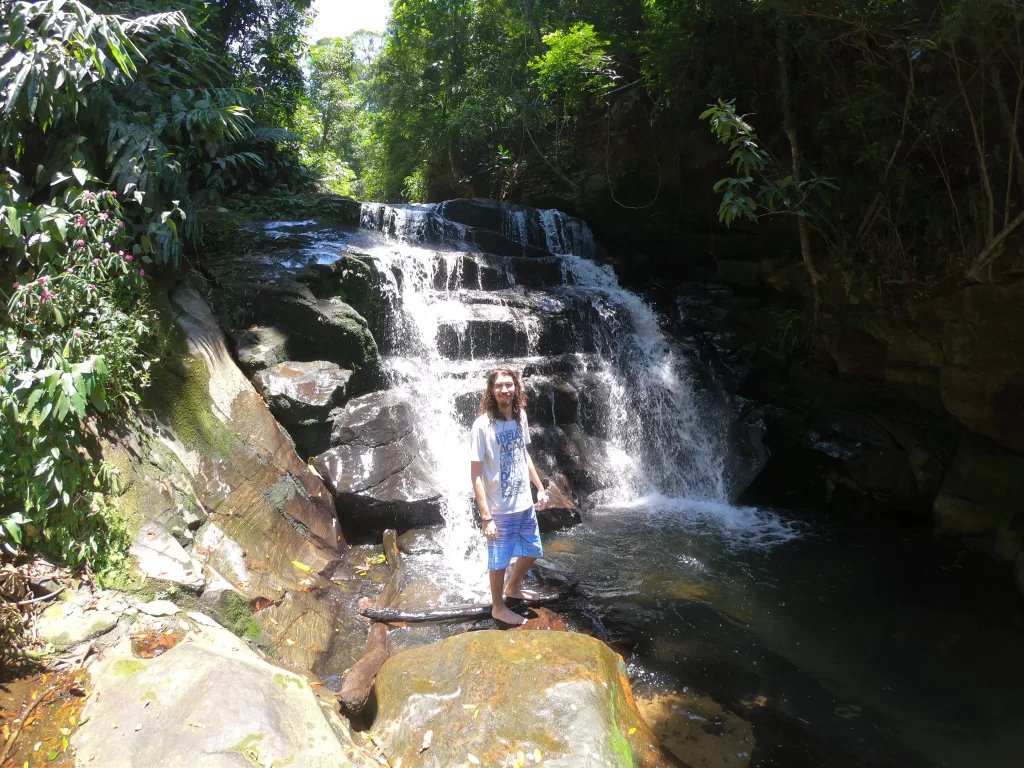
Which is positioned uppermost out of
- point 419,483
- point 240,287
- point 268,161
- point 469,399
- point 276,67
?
point 276,67


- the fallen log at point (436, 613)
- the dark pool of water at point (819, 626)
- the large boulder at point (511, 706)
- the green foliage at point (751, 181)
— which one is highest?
the green foliage at point (751, 181)

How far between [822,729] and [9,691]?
14.2 feet

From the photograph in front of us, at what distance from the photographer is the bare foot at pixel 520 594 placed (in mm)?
4543

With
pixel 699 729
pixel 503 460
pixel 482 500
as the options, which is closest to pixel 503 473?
pixel 503 460

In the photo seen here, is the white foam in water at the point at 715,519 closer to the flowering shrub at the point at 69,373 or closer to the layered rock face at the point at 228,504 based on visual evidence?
the layered rock face at the point at 228,504

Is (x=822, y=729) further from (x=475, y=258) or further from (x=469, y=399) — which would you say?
(x=475, y=258)

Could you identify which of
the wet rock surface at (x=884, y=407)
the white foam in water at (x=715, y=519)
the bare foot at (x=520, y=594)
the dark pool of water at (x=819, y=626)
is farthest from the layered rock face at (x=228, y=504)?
the wet rock surface at (x=884, y=407)

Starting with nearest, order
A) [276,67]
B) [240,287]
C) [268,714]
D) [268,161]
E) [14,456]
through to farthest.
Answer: [268,714] → [14,456] → [240,287] → [268,161] → [276,67]

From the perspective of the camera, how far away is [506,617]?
4.29 meters

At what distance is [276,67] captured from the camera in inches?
518

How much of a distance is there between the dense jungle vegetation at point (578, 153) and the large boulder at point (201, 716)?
2.72 ft

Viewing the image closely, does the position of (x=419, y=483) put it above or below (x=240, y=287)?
below

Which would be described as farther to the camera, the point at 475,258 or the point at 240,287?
the point at 475,258

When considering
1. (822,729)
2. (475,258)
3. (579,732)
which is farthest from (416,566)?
(475,258)
